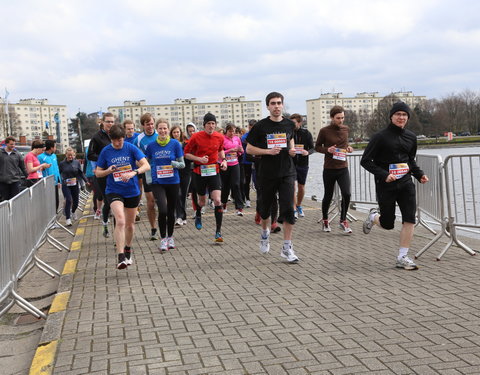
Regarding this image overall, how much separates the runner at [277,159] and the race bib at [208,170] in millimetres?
1906

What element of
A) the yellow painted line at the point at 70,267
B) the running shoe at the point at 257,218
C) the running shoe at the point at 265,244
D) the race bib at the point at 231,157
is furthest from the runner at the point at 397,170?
the race bib at the point at 231,157

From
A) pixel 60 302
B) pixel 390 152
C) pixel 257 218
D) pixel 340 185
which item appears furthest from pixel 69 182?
Answer: pixel 390 152

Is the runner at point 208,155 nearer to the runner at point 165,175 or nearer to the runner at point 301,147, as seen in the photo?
the runner at point 165,175

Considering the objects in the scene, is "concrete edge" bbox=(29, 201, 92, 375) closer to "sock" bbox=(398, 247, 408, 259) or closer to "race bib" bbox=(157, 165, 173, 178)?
"race bib" bbox=(157, 165, 173, 178)

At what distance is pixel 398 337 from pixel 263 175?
3.72 meters

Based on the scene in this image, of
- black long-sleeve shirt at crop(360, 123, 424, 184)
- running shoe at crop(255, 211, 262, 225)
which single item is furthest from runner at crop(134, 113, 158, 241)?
black long-sleeve shirt at crop(360, 123, 424, 184)

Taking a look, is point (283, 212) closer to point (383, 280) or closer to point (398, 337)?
point (383, 280)

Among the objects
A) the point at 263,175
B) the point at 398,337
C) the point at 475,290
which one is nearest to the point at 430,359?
the point at 398,337

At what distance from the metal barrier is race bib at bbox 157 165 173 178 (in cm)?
179

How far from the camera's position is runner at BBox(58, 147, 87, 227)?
43.6ft

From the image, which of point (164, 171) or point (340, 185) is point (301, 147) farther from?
point (164, 171)

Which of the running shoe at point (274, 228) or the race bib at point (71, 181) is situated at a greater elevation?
the race bib at point (71, 181)

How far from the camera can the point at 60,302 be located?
5957mm

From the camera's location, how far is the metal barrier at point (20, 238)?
18.7 feet
